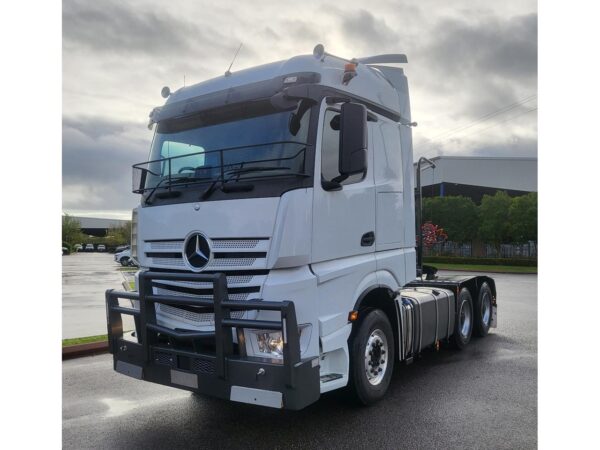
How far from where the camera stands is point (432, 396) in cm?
462

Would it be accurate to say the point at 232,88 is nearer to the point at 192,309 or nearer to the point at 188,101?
the point at 188,101

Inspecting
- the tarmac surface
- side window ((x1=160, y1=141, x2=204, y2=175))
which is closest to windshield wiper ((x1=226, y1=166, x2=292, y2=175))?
side window ((x1=160, y1=141, x2=204, y2=175))

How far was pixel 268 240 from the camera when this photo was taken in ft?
11.0

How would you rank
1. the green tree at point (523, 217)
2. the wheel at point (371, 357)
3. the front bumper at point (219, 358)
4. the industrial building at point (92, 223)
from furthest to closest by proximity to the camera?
the green tree at point (523, 217)
the industrial building at point (92, 223)
the wheel at point (371, 357)
the front bumper at point (219, 358)

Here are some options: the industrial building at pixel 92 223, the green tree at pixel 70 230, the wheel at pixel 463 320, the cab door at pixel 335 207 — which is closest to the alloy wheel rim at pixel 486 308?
the wheel at pixel 463 320

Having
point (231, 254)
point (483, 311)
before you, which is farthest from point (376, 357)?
point (483, 311)

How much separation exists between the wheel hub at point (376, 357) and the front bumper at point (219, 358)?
3.21 ft

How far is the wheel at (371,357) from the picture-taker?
3.98m

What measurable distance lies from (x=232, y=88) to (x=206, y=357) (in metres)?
2.14

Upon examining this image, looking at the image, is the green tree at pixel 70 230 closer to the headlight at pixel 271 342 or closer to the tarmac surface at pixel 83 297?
the tarmac surface at pixel 83 297

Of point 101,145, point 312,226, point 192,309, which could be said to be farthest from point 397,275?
point 101,145

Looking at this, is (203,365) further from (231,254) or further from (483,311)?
(483,311)

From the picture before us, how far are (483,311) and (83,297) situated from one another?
938cm

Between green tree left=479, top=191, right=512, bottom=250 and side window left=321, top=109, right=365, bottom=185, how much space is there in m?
12.4
